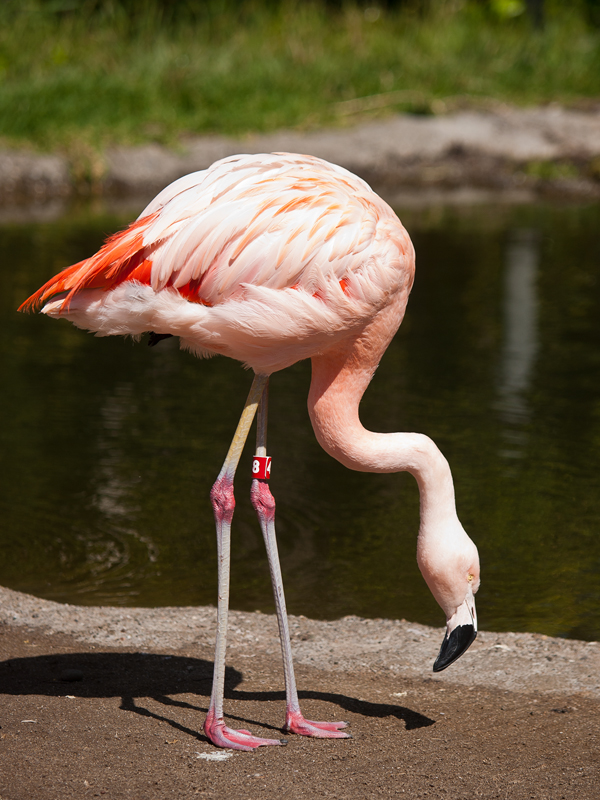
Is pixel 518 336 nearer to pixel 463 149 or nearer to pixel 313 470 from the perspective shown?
pixel 313 470

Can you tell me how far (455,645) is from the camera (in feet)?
10.8

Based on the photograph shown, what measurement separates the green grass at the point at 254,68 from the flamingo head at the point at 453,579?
1162 centimetres

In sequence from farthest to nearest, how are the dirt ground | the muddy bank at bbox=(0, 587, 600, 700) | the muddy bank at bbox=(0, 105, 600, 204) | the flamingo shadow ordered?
1. the muddy bank at bbox=(0, 105, 600, 204)
2. the muddy bank at bbox=(0, 587, 600, 700)
3. the flamingo shadow
4. the dirt ground

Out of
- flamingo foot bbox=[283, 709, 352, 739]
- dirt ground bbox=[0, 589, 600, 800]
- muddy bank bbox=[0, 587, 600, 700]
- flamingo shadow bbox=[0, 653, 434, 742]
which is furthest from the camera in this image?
muddy bank bbox=[0, 587, 600, 700]

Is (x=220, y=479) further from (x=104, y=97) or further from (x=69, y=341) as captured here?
(x=104, y=97)

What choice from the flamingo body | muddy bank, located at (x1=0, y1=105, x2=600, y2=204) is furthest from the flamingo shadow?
muddy bank, located at (x1=0, y1=105, x2=600, y2=204)

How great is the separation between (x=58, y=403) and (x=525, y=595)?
3.65 meters

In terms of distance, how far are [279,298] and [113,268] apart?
550 mm

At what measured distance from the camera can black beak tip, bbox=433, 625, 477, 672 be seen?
10.8 ft

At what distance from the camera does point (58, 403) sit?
275 inches

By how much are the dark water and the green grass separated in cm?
573

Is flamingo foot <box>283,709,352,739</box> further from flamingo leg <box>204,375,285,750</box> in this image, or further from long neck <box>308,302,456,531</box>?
long neck <box>308,302,456,531</box>

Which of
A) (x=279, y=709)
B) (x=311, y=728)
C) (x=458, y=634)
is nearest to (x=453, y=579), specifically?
(x=458, y=634)

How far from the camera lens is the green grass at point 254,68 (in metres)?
14.6
